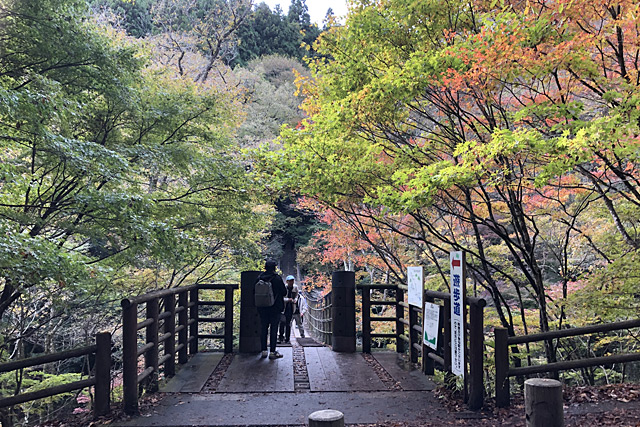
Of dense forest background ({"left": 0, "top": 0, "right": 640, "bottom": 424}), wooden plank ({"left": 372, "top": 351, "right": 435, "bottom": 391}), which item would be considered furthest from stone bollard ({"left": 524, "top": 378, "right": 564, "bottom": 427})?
wooden plank ({"left": 372, "top": 351, "right": 435, "bottom": 391})

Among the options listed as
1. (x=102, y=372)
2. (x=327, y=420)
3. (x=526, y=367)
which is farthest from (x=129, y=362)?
(x=526, y=367)

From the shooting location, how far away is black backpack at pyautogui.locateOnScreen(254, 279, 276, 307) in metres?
6.61

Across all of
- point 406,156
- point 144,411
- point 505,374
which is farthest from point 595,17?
point 144,411

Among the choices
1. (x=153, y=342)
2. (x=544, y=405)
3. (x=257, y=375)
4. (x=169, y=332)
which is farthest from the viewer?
(x=257, y=375)

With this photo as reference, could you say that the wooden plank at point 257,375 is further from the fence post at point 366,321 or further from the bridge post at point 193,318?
the fence post at point 366,321

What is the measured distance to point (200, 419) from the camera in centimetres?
432

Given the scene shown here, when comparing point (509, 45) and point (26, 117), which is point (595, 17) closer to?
point (509, 45)

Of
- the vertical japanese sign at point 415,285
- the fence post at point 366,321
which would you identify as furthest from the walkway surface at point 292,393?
the vertical japanese sign at point 415,285

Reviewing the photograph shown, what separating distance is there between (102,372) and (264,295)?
2688 mm

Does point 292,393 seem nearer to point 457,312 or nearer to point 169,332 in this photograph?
point 169,332

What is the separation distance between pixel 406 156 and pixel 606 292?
3.39 meters

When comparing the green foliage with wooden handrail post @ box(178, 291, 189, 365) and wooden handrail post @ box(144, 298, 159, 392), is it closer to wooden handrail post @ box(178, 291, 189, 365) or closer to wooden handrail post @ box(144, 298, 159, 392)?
wooden handrail post @ box(178, 291, 189, 365)

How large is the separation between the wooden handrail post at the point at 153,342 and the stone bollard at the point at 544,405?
13.5ft

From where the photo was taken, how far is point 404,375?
19.8 ft
